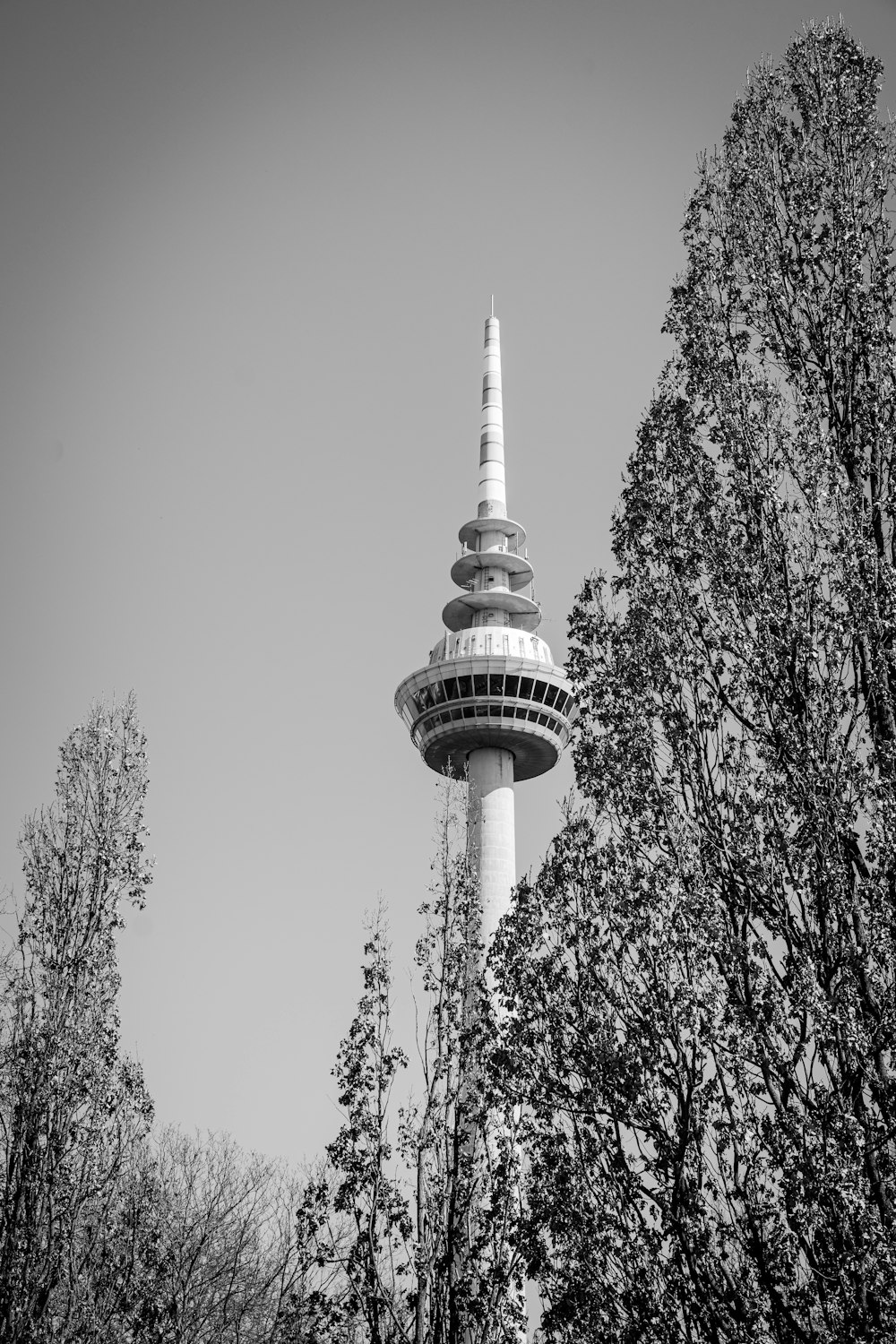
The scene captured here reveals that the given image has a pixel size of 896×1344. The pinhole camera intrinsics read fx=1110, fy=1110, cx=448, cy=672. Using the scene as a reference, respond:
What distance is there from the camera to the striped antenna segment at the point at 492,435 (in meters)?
56.7

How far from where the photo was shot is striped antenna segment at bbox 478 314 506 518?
5666cm

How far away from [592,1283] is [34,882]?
10.4 meters

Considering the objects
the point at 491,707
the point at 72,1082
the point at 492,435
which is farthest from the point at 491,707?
the point at 72,1082

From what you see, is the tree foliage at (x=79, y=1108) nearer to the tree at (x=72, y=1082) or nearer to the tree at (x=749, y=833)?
the tree at (x=72, y=1082)

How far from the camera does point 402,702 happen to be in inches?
1999

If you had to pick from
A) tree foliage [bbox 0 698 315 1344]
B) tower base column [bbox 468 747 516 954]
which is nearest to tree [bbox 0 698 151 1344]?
tree foliage [bbox 0 698 315 1344]

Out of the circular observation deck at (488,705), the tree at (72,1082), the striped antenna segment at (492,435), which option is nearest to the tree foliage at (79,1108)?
the tree at (72,1082)

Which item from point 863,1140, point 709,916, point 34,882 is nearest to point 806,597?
point 709,916

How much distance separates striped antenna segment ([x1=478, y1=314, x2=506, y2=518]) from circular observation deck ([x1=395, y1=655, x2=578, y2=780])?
11119mm

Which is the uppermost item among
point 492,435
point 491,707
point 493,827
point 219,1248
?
point 492,435

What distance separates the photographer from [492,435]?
59562mm

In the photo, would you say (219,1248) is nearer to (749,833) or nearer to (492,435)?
(749,833)

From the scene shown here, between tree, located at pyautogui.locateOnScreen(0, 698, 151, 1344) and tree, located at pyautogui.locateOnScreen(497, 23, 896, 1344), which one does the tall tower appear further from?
tree, located at pyautogui.locateOnScreen(497, 23, 896, 1344)

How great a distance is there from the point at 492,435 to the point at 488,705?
733 inches
